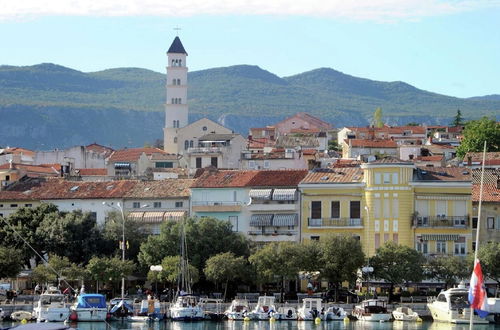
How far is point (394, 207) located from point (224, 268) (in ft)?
41.8

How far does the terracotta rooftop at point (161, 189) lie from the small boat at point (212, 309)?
1386 cm

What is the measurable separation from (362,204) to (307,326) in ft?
53.5

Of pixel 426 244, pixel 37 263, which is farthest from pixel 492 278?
pixel 37 263

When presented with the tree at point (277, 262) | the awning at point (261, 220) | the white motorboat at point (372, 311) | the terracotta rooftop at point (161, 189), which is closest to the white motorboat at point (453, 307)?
the white motorboat at point (372, 311)

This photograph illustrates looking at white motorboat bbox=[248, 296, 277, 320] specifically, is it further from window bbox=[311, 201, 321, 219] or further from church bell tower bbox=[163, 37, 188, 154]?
church bell tower bbox=[163, 37, 188, 154]

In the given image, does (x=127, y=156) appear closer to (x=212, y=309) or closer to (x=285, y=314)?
(x=212, y=309)

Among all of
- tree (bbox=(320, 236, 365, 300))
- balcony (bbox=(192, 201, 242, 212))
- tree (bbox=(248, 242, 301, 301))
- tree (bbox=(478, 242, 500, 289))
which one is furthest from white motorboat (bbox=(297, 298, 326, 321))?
balcony (bbox=(192, 201, 242, 212))

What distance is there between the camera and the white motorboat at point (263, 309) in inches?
2965

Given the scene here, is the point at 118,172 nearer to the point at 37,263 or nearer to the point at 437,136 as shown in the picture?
the point at 37,263

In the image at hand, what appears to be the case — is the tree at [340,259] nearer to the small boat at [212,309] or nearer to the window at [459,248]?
the small boat at [212,309]

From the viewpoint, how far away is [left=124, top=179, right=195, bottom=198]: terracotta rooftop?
91875 mm

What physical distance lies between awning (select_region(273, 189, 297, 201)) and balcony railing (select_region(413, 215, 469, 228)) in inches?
312

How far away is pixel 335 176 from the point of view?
87.9 metres

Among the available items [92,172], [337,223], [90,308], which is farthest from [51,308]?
[92,172]
